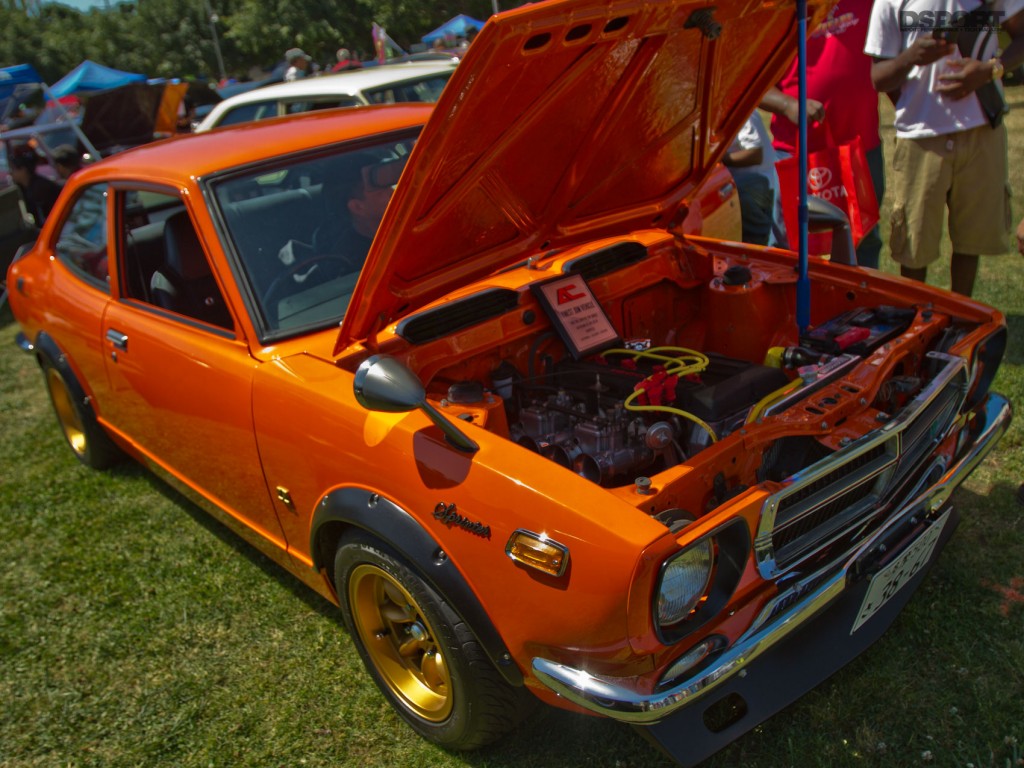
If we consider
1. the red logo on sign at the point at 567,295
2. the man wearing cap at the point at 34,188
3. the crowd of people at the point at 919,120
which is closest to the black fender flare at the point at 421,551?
the red logo on sign at the point at 567,295

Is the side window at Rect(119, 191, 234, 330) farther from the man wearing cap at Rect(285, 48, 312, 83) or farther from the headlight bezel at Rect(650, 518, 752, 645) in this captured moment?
the man wearing cap at Rect(285, 48, 312, 83)

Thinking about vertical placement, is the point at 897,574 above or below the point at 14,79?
below

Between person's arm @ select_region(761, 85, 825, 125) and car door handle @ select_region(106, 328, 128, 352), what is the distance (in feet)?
11.8

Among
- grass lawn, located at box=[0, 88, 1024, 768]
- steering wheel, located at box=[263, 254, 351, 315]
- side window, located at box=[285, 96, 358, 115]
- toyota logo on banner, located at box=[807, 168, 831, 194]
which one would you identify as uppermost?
steering wheel, located at box=[263, 254, 351, 315]

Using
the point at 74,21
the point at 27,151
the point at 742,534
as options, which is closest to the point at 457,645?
the point at 742,534

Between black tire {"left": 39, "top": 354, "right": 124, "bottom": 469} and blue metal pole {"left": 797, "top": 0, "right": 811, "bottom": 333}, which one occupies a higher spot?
blue metal pole {"left": 797, "top": 0, "right": 811, "bottom": 333}

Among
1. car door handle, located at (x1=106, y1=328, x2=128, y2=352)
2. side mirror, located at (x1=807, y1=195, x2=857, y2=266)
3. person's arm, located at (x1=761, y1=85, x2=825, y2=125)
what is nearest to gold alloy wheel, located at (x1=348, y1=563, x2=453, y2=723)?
car door handle, located at (x1=106, y1=328, x2=128, y2=352)

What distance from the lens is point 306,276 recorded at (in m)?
2.83

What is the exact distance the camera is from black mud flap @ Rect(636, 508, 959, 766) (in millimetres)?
2047

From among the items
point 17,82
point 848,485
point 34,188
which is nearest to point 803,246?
point 848,485

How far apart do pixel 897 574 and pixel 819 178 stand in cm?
319

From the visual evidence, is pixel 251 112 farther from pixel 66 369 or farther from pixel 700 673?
pixel 700 673

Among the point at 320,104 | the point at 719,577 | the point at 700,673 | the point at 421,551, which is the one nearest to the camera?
the point at 700,673

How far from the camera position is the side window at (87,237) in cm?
361
